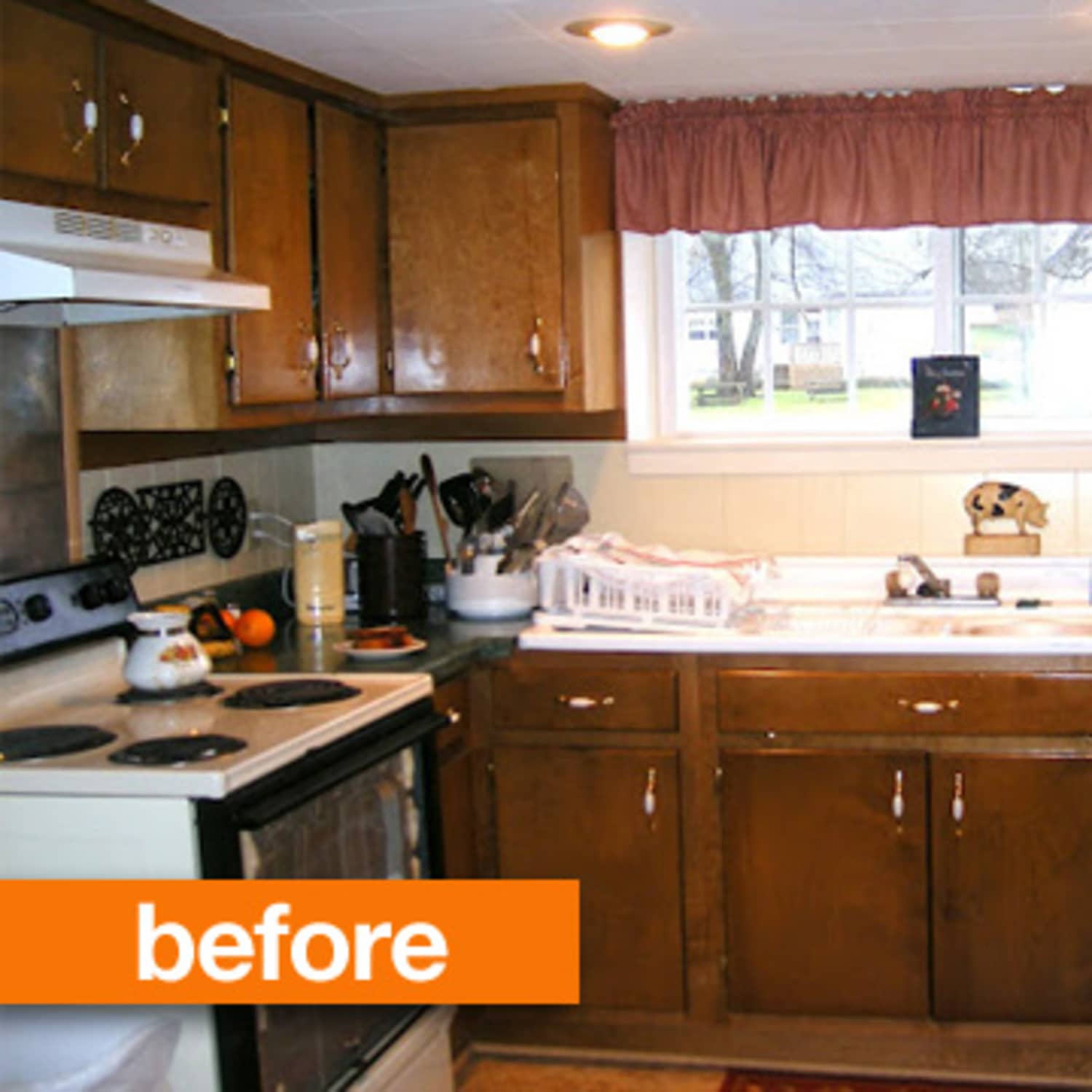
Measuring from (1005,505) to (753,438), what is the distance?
64cm

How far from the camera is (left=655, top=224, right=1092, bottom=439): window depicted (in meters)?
4.57

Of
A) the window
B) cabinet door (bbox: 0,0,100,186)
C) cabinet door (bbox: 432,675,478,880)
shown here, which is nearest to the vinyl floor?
cabinet door (bbox: 432,675,478,880)

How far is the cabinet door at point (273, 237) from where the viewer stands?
12.1 feet

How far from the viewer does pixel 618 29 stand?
3576mm

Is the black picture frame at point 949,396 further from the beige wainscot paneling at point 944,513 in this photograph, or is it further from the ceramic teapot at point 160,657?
the ceramic teapot at point 160,657

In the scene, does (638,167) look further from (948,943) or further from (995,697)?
(948,943)

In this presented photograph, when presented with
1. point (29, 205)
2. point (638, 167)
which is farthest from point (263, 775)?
point (638, 167)

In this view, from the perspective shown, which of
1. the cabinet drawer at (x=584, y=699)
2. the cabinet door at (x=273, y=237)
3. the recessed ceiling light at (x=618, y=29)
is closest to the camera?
the recessed ceiling light at (x=618, y=29)

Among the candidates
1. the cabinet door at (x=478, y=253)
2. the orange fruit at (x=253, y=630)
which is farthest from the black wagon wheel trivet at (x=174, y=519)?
the cabinet door at (x=478, y=253)

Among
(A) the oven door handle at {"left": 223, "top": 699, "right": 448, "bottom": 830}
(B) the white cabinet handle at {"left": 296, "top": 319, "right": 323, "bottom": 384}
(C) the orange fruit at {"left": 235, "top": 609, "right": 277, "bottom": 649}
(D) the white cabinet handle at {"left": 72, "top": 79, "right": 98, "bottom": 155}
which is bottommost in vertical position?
(A) the oven door handle at {"left": 223, "top": 699, "right": 448, "bottom": 830}

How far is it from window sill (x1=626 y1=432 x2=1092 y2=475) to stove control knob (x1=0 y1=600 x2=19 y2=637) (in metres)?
1.85

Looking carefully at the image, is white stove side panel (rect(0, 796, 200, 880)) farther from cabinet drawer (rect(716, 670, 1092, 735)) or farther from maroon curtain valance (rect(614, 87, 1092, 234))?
maroon curtain valance (rect(614, 87, 1092, 234))

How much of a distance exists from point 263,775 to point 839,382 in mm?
2221

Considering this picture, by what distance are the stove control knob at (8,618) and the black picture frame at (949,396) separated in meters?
2.24
